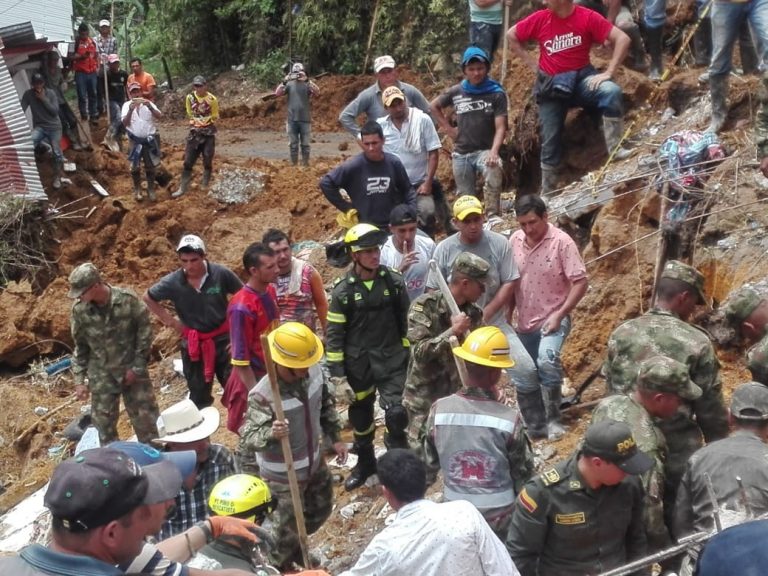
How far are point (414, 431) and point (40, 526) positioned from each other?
8.66ft

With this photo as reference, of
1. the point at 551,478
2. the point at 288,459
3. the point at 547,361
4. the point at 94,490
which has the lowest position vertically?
the point at 547,361

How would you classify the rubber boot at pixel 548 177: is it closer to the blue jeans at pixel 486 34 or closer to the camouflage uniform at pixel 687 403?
the blue jeans at pixel 486 34

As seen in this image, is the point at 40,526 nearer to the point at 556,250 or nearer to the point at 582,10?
the point at 556,250

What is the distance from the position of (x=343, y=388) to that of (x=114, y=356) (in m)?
2.11

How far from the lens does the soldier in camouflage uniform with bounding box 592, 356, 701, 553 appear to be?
4.35 meters

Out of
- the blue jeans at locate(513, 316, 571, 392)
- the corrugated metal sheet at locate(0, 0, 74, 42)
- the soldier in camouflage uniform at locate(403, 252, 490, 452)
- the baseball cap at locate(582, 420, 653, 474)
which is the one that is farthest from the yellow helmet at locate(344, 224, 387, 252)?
the corrugated metal sheet at locate(0, 0, 74, 42)

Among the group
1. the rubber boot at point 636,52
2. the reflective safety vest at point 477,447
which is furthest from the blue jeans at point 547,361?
the rubber boot at point 636,52

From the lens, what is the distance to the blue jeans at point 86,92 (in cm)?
1823

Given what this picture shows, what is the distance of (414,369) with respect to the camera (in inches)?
233

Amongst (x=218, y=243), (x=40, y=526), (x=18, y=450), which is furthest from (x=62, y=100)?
(x=40, y=526)

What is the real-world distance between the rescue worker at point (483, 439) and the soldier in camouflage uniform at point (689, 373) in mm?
747

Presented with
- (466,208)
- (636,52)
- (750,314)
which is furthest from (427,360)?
(636,52)

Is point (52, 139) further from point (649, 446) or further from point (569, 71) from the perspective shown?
point (649, 446)

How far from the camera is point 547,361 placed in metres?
6.48
